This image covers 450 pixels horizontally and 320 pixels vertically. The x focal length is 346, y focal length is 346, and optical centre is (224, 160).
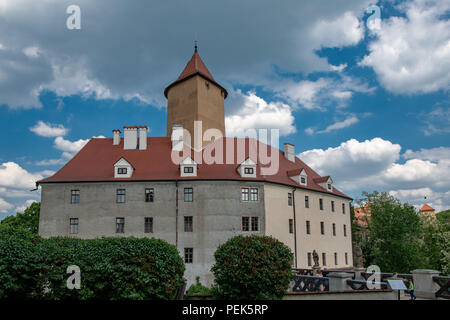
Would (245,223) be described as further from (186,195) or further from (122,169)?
(122,169)

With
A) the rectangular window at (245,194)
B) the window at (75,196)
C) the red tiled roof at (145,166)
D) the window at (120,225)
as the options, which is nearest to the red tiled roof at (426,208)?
the red tiled roof at (145,166)

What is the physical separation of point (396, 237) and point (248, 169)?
23.0 meters

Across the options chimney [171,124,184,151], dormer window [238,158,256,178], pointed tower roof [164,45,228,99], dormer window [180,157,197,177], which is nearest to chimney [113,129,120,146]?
chimney [171,124,184,151]

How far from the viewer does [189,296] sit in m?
17.7

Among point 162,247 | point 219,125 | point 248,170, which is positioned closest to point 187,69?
point 219,125

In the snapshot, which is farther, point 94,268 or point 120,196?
point 120,196

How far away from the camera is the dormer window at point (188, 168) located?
2989 cm

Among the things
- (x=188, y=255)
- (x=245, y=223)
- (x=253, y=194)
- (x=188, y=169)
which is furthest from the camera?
(x=253, y=194)

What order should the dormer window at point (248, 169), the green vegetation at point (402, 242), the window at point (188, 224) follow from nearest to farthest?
the window at point (188, 224) < the dormer window at point (248, 169) < the green vegetation at point (402, 242)

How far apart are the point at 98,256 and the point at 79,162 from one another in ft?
60.1

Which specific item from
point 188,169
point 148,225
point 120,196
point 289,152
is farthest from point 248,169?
point 120,196

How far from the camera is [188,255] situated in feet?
93.8

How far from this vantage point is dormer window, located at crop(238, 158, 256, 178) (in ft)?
100

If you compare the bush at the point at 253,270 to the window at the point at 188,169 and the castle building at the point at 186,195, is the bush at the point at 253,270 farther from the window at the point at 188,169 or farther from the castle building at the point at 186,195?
the window at the point at 188,169
